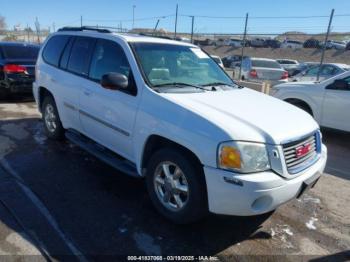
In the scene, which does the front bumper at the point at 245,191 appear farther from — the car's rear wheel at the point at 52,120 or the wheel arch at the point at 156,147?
the car's rear wheel at the point at 52,120

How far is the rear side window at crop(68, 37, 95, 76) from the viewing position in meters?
4.82

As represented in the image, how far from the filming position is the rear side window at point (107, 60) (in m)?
4.19

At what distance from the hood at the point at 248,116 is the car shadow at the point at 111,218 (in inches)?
42.1

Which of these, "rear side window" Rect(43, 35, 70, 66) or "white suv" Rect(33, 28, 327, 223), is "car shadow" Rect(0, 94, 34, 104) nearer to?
"rear side window" Rect(43, 35, 70, 66)

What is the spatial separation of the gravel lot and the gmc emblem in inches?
33.2

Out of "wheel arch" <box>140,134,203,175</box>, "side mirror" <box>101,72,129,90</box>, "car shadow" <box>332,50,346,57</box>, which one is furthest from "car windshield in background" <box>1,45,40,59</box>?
"car shadow" <box>332,50,346,57</box>

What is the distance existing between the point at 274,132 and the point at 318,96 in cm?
446

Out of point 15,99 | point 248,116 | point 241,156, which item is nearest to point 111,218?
point 241,156

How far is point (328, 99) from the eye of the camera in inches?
271

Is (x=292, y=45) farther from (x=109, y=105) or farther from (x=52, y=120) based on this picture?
(x=109, y=105)

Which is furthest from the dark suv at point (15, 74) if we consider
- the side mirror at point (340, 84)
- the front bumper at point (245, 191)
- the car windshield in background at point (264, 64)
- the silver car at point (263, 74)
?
the car windshield in background at point (264, 64)

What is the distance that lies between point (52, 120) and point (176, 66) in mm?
2716

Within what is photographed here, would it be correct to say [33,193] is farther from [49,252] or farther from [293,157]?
[293,157]

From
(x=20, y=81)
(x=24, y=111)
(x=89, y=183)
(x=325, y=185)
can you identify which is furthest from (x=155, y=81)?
(x=20, y=81)
